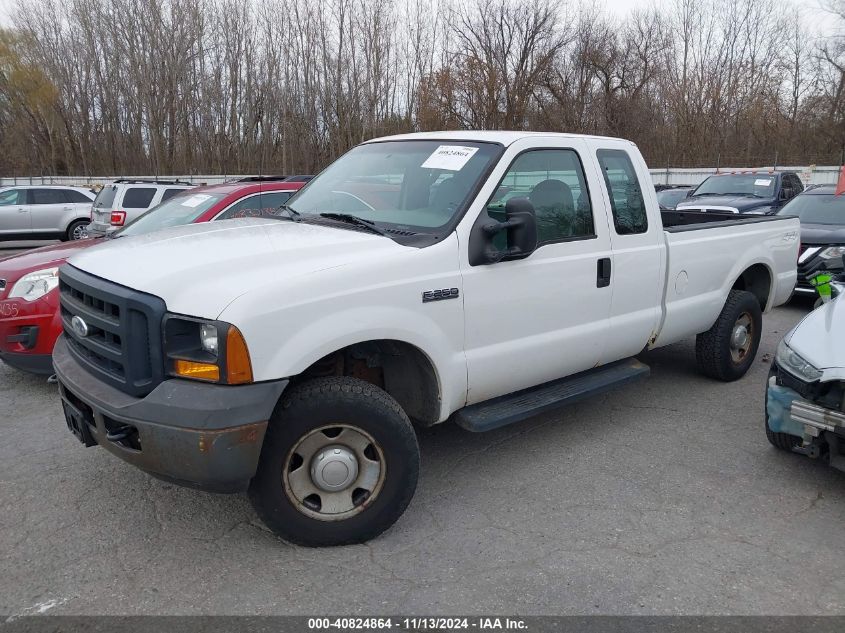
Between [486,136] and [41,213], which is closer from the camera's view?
[486,136]

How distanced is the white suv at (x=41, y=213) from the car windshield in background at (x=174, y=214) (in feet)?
35.5

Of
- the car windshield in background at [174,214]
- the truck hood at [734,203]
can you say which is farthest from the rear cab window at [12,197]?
the truck hood at [734,203]

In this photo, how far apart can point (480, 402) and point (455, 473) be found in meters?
0.52

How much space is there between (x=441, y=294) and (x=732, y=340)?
11.5 ft

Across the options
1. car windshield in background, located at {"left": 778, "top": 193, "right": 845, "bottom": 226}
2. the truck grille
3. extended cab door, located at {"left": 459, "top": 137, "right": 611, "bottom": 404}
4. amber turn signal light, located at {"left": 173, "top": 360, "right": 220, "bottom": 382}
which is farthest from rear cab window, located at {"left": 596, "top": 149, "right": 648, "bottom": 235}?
car windshield in background, located at {"left": 778, "top": 193, "right": 845, "bottom": 226}

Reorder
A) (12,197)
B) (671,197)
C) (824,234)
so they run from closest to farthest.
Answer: (824,234)
(12,197)
(671,197)

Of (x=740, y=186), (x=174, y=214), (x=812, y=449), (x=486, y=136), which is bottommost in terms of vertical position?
(x=812, y=449)

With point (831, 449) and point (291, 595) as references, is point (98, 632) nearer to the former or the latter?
→ point (291, 595)

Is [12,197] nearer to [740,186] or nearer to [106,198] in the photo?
[106,198]

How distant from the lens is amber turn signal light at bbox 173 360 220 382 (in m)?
2.81

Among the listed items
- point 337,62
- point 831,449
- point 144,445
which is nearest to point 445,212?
point 144,445

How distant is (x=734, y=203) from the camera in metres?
13.4

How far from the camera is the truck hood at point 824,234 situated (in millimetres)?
8875

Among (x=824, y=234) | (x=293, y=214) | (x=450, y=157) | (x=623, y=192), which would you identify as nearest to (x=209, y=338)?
(x=293, y=214)
